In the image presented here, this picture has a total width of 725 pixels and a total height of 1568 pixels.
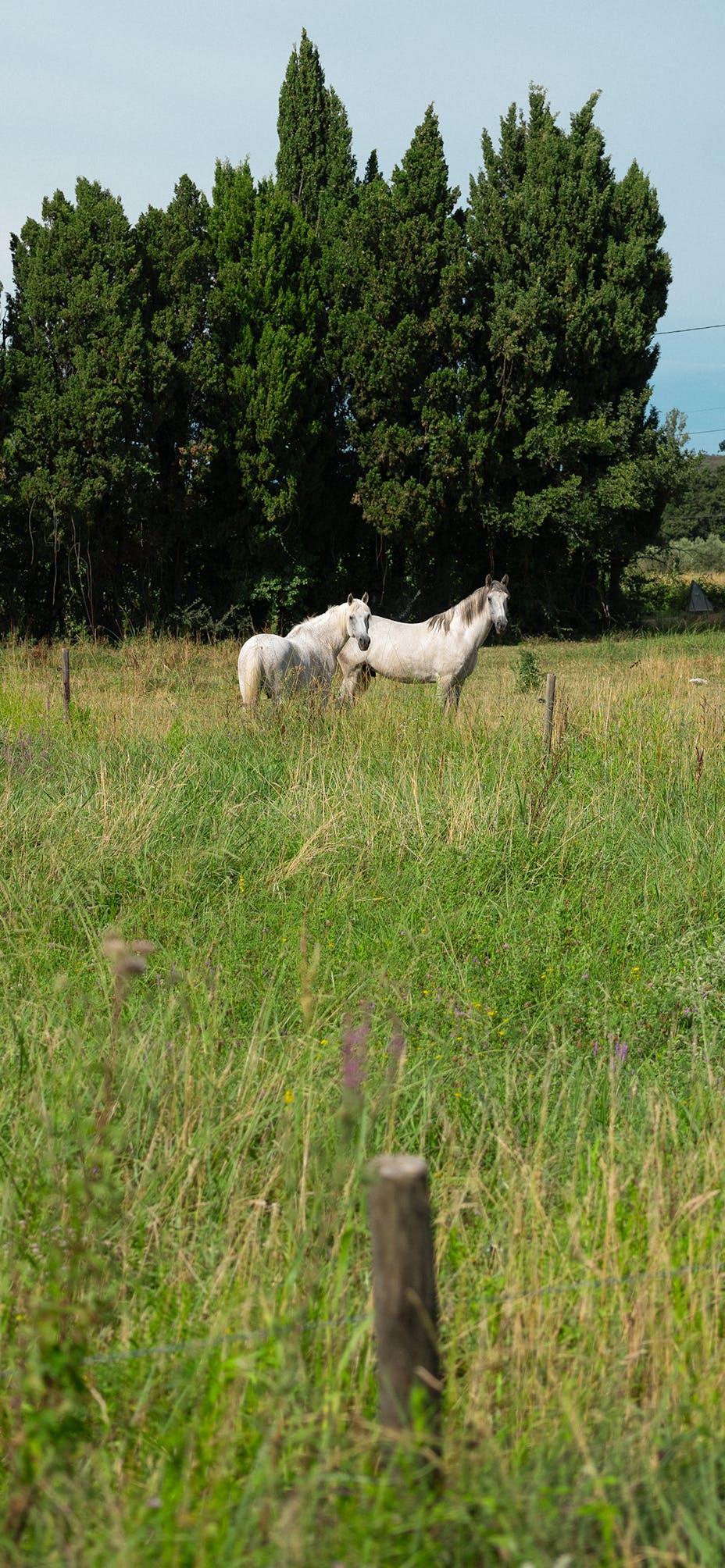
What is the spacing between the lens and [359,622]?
10.6m

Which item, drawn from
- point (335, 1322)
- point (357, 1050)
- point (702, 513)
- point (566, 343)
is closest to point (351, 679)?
point (357, 1050)

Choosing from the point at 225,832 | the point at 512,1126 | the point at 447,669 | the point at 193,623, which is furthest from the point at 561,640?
the point at 512,1126

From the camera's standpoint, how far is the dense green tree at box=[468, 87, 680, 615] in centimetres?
2334

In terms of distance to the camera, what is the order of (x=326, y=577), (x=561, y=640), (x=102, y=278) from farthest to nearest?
1. (x=561, y=640)
2. (x=326, y=577)
3. (x=102, y=278)

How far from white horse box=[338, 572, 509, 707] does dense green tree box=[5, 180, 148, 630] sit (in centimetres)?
Result: 777

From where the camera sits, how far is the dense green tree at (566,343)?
76.6 ft

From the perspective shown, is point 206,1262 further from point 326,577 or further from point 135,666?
point 326,577

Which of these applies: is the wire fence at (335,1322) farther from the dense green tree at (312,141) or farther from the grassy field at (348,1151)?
the dense green tree at (312,141)

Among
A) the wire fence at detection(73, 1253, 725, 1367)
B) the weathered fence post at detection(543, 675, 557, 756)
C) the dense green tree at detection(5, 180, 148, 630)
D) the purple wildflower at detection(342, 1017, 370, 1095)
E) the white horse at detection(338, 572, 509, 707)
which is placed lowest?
the wire fence at detection(73, 1253, 725, 1367)

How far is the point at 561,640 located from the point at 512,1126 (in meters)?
21.8

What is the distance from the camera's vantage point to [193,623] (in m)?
19.8

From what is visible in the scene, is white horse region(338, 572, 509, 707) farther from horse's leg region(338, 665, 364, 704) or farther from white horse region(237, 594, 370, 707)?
white horse region(237, 594, 370, 707)

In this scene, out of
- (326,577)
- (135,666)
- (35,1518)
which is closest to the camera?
(35,1518)

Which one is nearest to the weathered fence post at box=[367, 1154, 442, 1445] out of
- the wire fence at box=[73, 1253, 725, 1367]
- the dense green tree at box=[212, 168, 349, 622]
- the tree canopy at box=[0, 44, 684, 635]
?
the wire fence at box=[73, 1253, 725, 1367]
